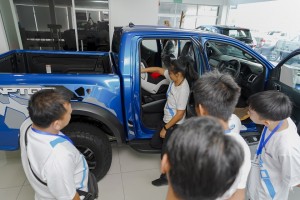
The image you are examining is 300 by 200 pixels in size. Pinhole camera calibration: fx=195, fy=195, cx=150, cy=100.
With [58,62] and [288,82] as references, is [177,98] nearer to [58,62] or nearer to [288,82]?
[288,82]

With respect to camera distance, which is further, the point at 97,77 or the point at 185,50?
the point at 185,50

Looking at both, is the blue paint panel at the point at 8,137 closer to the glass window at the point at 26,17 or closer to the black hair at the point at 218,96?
the black hair at the point at 218,96

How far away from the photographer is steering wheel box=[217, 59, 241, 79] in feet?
8.98

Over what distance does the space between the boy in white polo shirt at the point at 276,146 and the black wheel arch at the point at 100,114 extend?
45.6 inches

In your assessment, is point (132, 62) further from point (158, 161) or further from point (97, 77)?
point (158, 161)

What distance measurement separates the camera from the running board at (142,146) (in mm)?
2051

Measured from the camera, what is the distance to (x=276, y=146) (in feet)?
3.87

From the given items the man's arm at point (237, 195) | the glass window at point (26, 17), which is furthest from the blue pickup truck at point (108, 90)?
the glass window at point (26, 17)

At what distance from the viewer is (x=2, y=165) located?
87.8 inches

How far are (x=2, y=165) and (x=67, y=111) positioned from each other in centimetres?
189

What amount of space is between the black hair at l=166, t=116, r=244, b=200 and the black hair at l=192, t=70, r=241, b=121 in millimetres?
435

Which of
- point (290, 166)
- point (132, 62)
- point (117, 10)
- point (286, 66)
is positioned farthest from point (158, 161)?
point (117, 10)

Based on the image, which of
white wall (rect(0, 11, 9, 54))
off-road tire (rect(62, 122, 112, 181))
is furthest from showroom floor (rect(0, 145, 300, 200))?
white wall (rect(0, 11, 9, 54))

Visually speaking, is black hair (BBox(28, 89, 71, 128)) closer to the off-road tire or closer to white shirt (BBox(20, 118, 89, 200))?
white shirt (BBox(20, 118, 89, 200))
